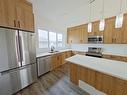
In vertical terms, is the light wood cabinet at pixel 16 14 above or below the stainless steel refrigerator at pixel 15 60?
above

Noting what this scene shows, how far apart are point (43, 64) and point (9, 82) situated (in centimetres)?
154

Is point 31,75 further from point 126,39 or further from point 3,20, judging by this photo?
point 126,39

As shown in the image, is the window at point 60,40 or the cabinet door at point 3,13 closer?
the cabinet door at point 3,13

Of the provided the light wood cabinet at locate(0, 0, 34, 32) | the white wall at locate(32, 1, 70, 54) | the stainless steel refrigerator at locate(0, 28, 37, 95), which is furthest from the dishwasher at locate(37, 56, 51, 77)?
the light wood cabinet at locate(0, 0, 34, 32)

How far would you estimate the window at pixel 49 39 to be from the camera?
440 cm

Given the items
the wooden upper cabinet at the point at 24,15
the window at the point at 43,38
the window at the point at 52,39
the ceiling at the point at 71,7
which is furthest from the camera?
the window at the point at 52,39

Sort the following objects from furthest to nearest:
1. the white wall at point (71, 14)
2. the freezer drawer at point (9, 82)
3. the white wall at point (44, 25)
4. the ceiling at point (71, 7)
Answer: the white wall at point (44, 25)
the white wall at point (71, 14)
the ceiling at point (71, 7)
the freezer drawer at point (9, 82)

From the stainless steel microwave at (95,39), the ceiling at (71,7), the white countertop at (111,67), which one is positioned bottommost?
the white countertop at (111,67)

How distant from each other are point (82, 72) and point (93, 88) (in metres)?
0.51

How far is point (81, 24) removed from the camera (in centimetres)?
506

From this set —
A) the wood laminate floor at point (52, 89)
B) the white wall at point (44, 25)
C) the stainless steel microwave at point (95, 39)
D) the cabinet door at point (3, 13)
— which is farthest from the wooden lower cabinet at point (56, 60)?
the cabinet door at point (3, 13)

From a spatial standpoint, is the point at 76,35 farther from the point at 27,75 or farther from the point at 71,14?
the point at 27,75

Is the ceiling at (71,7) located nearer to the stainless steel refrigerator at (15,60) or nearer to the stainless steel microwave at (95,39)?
the stainless steel microwave at (95,39)

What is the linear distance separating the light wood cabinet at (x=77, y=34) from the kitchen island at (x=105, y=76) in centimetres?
268
